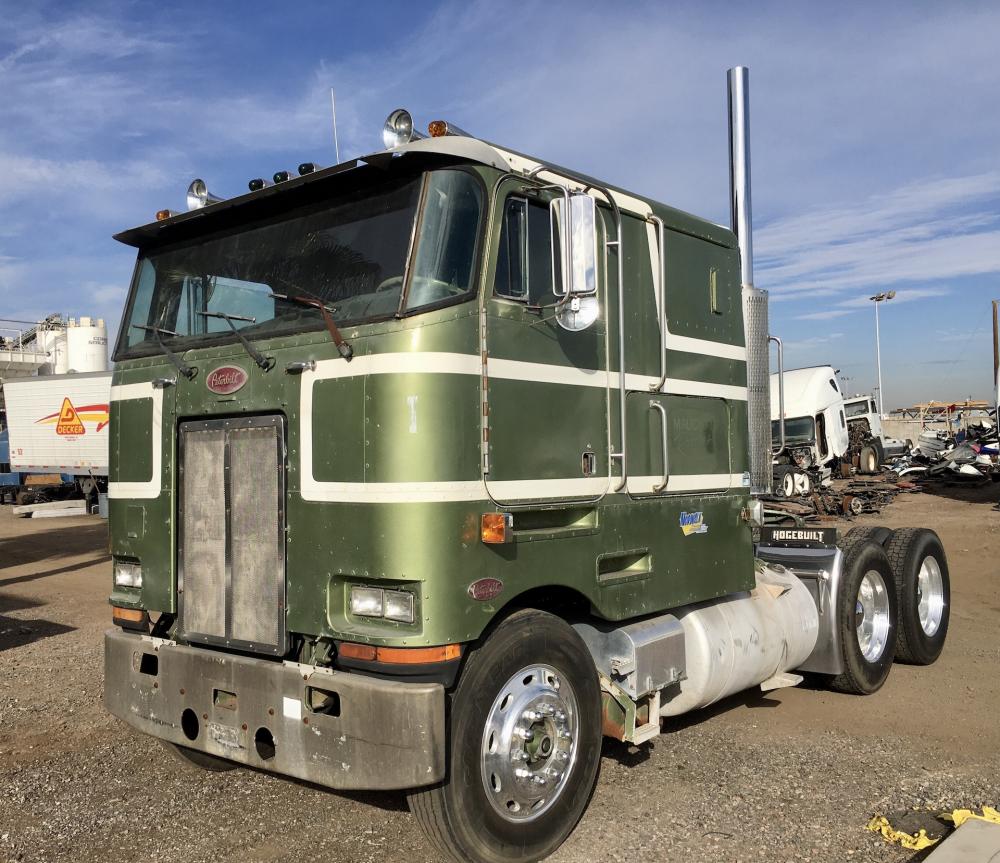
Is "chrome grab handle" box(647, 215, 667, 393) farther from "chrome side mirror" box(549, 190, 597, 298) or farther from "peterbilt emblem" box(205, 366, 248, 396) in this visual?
"peterbilt emblem" box(205, 366, 248, 396)

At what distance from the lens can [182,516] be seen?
4.64 meters

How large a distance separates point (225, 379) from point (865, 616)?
5.29m

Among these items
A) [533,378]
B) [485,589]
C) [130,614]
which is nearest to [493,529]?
[485,589]

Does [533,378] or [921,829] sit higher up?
[533,378]

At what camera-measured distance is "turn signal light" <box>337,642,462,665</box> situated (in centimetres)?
375

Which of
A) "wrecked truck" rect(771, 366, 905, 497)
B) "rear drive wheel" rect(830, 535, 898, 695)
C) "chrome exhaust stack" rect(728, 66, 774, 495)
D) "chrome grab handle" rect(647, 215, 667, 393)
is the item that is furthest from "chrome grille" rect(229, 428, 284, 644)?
"wrecked truck" rect(771, 366, 905, 497)

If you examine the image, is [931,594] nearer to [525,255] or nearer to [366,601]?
[525,255]

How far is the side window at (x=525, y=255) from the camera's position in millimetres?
4141

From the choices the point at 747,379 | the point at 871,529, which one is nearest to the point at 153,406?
the point at 747,379

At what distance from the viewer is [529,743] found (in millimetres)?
4188

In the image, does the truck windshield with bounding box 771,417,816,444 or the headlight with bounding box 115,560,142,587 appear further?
the truck windshield with bounding box 771,417,816,444

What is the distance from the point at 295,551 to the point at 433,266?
55.0 inches

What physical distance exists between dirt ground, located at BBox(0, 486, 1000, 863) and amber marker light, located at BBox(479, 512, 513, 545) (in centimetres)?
152

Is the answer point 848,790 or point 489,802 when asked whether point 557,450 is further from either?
point 848,790
